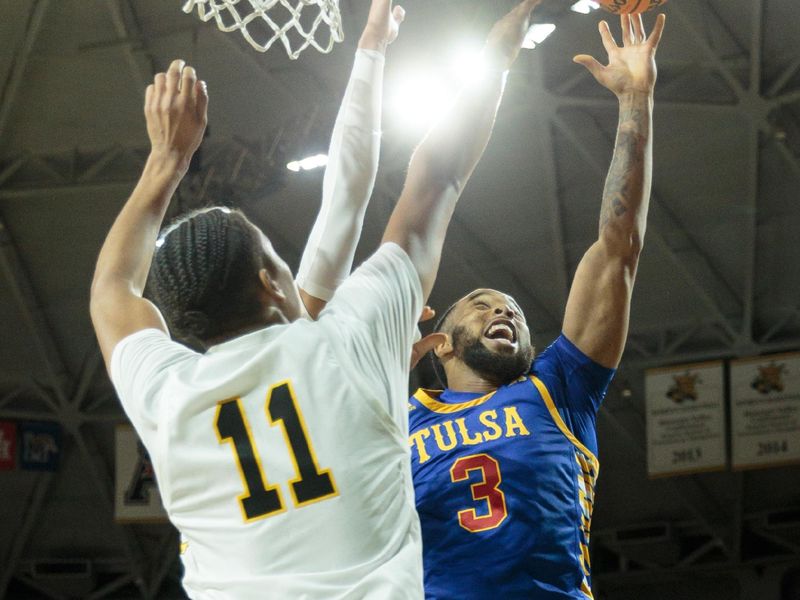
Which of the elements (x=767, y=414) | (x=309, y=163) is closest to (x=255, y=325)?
(x=309, y=163)

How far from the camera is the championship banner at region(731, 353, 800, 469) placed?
13.2m

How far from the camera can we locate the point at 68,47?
11938 millimetres

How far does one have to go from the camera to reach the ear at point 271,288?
95.0 inches

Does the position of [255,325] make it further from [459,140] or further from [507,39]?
[507,39]

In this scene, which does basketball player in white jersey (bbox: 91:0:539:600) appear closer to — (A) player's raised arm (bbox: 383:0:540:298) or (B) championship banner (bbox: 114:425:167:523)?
(A) player's raised arm (bbox: 383:0:540:298)

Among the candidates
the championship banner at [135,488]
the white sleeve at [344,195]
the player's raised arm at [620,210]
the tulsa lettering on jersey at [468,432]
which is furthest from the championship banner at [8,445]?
the white sleeve at [344,195]

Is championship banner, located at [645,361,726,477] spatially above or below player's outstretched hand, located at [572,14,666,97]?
below

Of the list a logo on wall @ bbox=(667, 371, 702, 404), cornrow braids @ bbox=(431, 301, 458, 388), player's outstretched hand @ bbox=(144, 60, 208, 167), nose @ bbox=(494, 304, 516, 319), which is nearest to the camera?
player's outstretched hand @ bbox=(144, 60, 208, 167)

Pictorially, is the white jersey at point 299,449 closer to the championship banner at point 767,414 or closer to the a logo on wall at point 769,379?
the championship banner at point 767,414

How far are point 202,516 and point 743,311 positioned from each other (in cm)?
1284

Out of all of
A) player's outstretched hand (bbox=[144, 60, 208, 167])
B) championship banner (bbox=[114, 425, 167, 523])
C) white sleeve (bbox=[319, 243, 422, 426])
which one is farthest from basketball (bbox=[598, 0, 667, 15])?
championship banner (bbox=[114, 425, 167, 523])

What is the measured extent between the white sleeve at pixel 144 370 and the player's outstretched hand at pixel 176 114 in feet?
1.56

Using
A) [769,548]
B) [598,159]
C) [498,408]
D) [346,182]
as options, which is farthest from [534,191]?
[346,182]

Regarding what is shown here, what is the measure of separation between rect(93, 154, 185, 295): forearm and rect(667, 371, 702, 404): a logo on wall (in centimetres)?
1188
